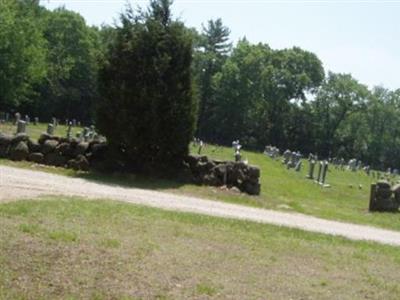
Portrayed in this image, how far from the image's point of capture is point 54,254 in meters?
7.64

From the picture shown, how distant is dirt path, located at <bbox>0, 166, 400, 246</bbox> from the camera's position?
13.1 metres

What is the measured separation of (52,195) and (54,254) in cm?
495

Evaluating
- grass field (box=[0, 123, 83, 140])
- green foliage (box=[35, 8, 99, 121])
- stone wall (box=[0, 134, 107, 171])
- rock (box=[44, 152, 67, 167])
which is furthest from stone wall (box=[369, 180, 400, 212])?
green foliage (box=[35, 8, 99, 121])

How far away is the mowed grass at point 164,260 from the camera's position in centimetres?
702

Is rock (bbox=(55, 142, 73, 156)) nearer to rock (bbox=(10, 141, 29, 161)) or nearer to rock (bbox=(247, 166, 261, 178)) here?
rock (bbox=(10, 141, 29, 161))

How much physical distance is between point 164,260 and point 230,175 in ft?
33.8

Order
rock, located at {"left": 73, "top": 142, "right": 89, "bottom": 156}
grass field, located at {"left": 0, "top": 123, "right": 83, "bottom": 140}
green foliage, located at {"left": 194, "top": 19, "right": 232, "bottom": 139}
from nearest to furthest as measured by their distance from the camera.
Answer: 1. rock, located at {"left": 73, "top": 142, "right": 89, "bottom": 156}
2. grass field, located at {"left": 0, "top": 123, "right": 83, "bottom": 140}
3. green foliage, located at {"left": 194, "top": 19, "right": 232, "bottom": 139}

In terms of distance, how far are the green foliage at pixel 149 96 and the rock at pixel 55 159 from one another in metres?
1.39

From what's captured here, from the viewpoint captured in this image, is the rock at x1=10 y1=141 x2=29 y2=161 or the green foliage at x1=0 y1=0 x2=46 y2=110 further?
the green foliage at x1=0 y1=0 x2=46 y2=110

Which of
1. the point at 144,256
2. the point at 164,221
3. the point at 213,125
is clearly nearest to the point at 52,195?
the point at 164,221

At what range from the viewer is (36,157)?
18.2 m

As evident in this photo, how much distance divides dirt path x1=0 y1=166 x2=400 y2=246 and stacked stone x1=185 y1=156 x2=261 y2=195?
95.0 inches

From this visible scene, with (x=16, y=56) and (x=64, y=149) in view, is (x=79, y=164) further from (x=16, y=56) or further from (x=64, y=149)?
(x=16, y=56)

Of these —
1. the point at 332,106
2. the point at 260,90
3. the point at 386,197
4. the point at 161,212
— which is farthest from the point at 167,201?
the point at 332,106
